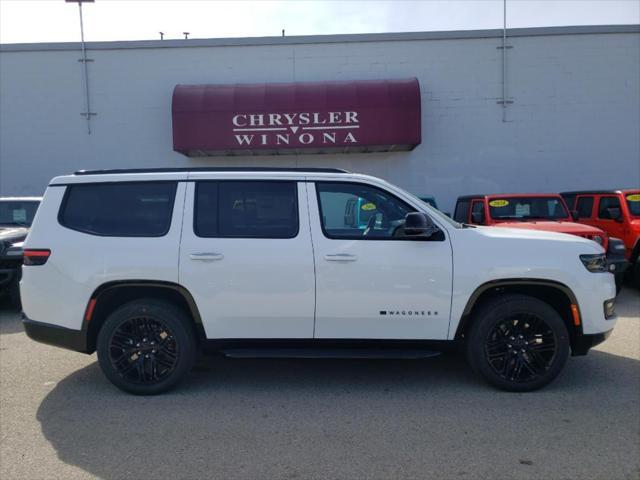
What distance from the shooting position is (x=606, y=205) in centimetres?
991

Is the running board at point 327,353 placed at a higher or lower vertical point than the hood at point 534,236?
lower

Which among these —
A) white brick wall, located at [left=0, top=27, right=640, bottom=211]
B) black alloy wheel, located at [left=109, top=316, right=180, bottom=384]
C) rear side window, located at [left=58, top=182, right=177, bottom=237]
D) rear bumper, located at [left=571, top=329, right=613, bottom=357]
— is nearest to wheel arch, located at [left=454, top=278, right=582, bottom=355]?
rear bumper, located at [left=571, top=329, right=613, bottom=357]

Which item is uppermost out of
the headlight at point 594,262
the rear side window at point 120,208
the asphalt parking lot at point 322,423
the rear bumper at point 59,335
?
the rear side window at point 120,208

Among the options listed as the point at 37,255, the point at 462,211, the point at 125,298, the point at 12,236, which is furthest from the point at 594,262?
the point at 12,236

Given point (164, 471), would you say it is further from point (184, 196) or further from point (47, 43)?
point (47, 43)

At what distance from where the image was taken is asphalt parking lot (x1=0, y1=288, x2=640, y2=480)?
3424mm

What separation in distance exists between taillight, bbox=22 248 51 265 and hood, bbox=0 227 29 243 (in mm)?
3768

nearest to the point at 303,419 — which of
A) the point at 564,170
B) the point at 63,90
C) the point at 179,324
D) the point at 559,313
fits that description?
the point at 179,324

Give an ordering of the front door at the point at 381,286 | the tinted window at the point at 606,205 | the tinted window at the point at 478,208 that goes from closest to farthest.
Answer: the front door at the point at 381,286
the tinted window at the point at 478,208
the tinted window at the point at 606,205

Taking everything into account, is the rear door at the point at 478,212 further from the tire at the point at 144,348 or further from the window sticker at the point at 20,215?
the window sticker at the point at 20,215

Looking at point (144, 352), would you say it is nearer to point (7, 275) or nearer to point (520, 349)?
point (520, 349)

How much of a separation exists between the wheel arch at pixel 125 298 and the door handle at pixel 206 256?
0.94ft

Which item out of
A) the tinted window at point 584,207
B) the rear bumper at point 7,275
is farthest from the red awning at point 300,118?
the rear bumper at point 7,275

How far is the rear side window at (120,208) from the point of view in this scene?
4.66 meters
